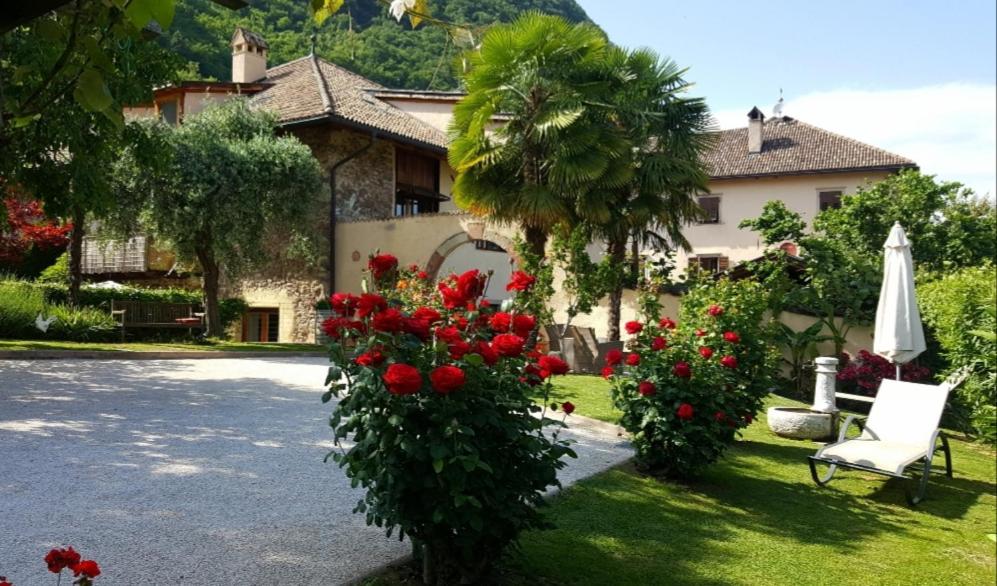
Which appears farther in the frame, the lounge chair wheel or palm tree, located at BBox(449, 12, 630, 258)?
palm tree, located at BBox(449, 12, 630, 258)

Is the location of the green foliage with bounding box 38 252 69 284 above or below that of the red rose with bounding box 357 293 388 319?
above

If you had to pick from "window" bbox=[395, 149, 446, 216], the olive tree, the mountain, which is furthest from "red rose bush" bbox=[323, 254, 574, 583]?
"window" bbox=[395, 149, 446, 216]

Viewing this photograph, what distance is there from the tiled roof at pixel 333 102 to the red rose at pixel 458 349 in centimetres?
1706

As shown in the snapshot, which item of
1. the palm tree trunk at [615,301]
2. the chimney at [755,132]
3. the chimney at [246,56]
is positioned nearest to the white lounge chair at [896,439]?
the palm tree trunk at [615,301]

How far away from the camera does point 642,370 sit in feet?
19.7

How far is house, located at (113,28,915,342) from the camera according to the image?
1909 centimetres

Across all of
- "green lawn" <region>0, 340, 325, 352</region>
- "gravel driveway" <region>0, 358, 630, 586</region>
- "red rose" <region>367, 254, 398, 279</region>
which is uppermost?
"red rose" <region>367, 254, 398, 279</region>

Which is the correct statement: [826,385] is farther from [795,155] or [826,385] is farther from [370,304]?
[795,155]

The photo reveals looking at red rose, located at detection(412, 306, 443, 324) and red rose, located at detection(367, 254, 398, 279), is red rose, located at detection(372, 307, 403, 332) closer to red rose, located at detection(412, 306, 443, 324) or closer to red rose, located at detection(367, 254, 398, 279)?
red rose, located at detection(412, 306, 443, 324)

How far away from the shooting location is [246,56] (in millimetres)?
24703

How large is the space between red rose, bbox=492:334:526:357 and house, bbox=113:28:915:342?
40.9ft

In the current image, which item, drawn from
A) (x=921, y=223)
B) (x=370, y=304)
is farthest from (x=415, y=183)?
(x=370, y=304)

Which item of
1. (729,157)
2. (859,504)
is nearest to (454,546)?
(859,504)

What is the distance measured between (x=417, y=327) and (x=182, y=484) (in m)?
3.00
